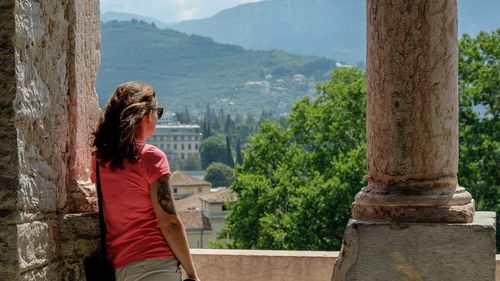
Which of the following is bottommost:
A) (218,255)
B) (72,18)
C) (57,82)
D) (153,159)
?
(218,255)

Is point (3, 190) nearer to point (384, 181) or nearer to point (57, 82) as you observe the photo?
point (57, 82)

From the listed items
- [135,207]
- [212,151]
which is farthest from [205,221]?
[212,151]

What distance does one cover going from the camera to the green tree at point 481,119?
27.9m

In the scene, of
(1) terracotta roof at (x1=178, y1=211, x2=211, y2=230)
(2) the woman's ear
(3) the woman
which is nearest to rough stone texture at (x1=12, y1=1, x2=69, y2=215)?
(3) the woman

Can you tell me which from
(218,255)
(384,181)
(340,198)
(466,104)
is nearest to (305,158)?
(340,198)

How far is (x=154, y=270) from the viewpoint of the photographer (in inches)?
176

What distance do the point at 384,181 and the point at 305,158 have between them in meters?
27.2

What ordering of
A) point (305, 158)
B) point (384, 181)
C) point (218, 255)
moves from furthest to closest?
point (305, 158), point (218, 255), point (384, 181)

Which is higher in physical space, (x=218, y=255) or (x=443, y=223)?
(x=443, y=223)

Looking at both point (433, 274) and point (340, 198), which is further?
point (340, 198)

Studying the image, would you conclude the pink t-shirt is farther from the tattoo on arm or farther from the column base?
the column base

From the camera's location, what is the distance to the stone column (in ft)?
17.4

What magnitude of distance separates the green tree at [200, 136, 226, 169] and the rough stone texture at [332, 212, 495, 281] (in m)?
138

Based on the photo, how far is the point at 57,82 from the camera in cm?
507
